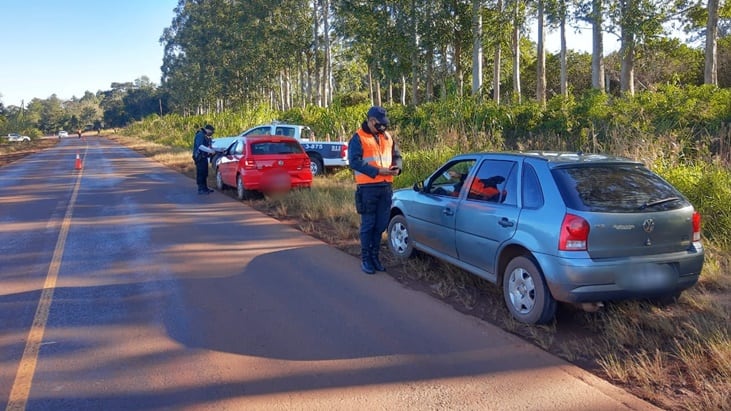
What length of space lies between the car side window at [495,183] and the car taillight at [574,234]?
0.71 metres

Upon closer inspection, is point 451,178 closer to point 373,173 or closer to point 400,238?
point 373,173

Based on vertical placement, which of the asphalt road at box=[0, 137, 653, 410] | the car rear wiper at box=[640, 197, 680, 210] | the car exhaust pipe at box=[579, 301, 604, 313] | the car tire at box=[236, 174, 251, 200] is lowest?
the asphalt road at box=[0, 137, 653, 410]

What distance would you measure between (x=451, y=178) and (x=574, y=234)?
223 centimetres

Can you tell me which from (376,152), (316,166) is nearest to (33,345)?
(376,152)

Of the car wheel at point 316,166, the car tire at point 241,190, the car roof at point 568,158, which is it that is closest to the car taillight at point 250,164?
the car tire at point 241,190

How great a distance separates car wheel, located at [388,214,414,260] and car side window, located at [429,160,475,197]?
78 centimetres

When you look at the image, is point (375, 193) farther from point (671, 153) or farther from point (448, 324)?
point (671, 153)

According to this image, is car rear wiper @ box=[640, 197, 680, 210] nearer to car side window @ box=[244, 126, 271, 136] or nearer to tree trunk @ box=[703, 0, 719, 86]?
car side window @ box=[244, 126, 271, 136]

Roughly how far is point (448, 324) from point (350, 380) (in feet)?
4.81

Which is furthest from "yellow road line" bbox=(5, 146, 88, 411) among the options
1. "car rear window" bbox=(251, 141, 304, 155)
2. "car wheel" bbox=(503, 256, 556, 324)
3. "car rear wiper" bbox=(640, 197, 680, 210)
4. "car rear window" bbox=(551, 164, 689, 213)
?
"car rear window" bbox=(251, 141, 304, 155)

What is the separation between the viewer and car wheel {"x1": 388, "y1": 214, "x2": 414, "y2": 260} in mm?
7645

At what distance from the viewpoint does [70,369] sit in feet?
14.8

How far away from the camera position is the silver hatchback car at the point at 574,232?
4.94 m

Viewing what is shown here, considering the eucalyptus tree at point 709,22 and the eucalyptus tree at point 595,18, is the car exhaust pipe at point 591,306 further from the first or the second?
the eucalyptus tree at point 709,22
